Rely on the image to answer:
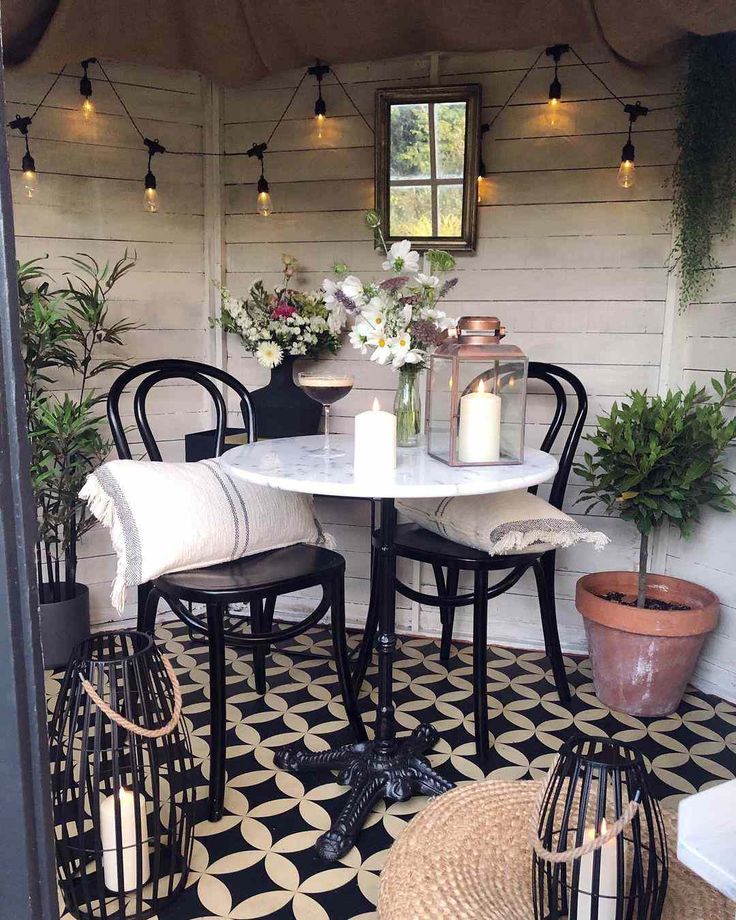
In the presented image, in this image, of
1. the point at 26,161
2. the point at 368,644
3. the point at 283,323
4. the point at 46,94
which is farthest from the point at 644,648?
the point at 46,94

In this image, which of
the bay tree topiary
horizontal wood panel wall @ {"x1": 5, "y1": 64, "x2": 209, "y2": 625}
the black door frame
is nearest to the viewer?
the black door frame

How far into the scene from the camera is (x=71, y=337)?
276cm

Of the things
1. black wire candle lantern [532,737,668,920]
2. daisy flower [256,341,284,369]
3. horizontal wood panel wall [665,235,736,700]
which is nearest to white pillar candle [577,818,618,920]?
black wire candle lantern [532,737,668,920]

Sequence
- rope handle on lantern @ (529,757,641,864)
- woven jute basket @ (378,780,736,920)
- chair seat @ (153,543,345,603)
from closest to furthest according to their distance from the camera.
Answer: rope handle on lantern @ (529,757,641,864) < woven jute basket @ (378,780,736,920) < chair seat @ (153,543,345,603)

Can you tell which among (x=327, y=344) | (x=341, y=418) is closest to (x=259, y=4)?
(x=327, y=344)

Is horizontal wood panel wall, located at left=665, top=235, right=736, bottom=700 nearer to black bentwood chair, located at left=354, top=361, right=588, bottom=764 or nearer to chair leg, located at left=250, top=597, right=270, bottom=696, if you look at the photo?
black bentwood chair, located at left=354, top=361, right=588, bottom=764

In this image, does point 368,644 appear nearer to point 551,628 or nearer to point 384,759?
point 384,759

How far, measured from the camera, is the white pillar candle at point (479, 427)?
1.90m

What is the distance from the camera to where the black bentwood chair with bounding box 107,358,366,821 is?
194 centimetres

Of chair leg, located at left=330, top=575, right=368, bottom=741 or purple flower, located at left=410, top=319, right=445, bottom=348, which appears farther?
chair leg, located at left=330, top=575, right=368, bottom=741

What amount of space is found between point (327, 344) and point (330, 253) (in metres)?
0.37

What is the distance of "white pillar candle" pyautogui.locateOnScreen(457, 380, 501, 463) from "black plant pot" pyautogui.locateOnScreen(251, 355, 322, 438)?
1176 mm

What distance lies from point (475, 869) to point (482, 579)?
93 cm

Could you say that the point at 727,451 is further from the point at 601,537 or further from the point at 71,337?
the point at 71,337
